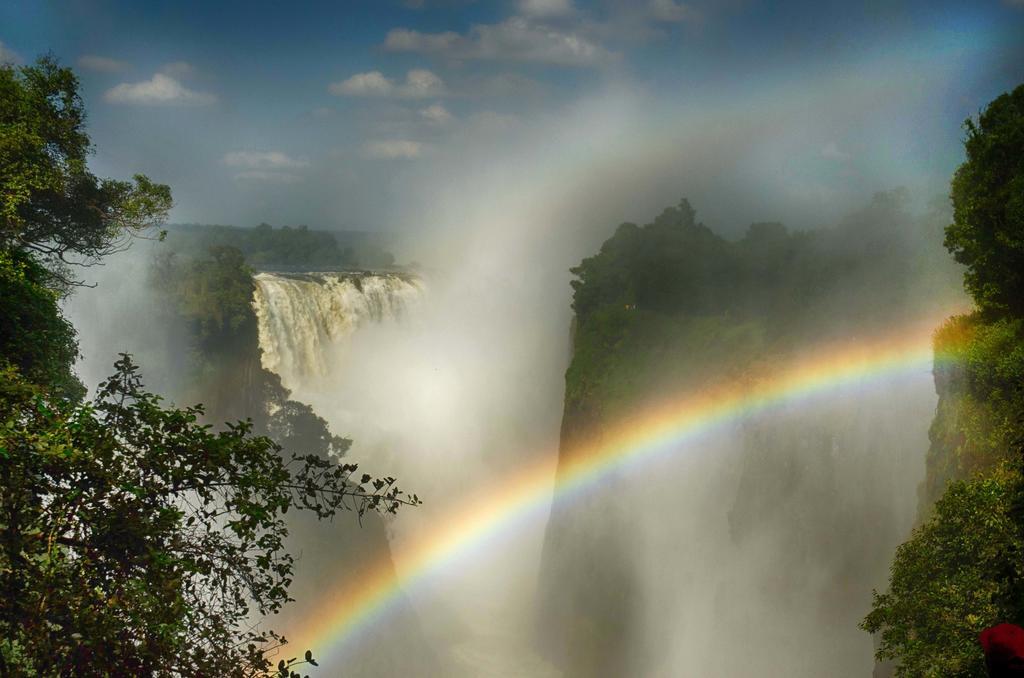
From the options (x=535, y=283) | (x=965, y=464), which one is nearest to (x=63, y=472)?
(x=965, y=464)

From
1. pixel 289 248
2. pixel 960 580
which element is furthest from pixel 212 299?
pixel 289 248

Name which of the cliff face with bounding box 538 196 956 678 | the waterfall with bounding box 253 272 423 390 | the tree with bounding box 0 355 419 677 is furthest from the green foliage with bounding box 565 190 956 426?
the tree with bounding box 0 355 419 677

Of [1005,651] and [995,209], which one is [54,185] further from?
[995,209]

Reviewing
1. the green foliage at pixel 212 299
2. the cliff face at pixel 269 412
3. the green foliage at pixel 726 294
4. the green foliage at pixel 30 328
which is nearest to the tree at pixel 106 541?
the green foliage at pixel 30 328

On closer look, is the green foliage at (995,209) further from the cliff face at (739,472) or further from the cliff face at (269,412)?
the cliff face at (269,412)

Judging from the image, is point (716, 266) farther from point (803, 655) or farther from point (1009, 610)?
point (1009, 610)

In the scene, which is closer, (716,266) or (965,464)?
(965,464)

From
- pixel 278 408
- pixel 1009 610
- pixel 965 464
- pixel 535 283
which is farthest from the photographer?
pixel 535 283
